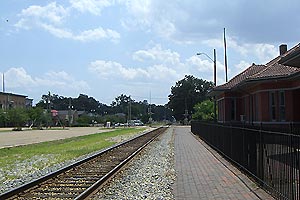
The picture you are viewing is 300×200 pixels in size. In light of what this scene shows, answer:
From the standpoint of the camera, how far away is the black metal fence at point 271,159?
29.8 feet

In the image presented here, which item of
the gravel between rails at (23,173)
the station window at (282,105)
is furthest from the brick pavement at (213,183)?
the station window at (282,105)

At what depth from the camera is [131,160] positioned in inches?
881

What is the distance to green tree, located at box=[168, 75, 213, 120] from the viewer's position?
142125mm

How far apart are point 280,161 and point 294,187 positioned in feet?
4.51

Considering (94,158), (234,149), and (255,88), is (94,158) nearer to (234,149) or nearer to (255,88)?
(234,149)

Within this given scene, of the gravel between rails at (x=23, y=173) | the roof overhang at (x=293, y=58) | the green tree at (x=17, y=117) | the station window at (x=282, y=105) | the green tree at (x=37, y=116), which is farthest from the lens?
the green tree at (x=37, y=116)

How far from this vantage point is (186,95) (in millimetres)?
142500

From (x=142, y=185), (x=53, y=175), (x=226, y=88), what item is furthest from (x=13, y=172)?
(x=226, y=88)

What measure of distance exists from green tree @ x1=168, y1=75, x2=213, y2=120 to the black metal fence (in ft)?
412

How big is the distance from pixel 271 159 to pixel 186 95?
131686 millimetres

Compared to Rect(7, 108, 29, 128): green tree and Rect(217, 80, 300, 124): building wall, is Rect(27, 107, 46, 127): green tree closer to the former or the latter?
Rect(7, 108, 29, 128): green tree

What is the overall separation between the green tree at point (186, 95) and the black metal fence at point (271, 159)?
126 meters

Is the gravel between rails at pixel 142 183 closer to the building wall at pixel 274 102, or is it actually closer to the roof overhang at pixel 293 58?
the roof overhang at pixel 293 58

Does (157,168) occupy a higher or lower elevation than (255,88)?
lower
